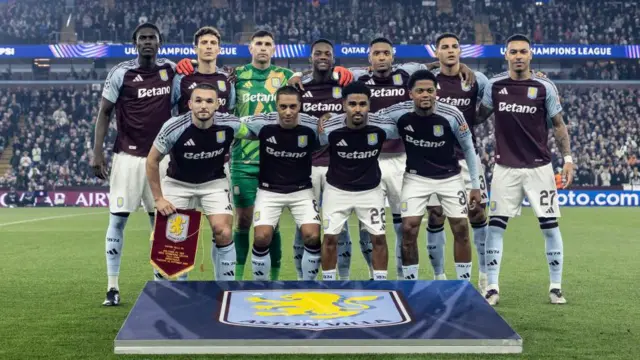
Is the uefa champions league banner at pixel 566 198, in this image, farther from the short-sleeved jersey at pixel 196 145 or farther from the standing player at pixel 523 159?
the short-sleeved jersey at pixel 196 145

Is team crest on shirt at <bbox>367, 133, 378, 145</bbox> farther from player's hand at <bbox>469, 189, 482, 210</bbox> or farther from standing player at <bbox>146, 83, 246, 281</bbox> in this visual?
standing player at <bbox>146, 83, 246, 281</bbox>

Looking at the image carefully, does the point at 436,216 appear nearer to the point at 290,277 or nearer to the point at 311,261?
the point at 311,261

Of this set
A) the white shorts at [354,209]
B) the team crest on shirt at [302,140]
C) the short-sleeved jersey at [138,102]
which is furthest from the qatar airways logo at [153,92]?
the white shorts at [354,209]

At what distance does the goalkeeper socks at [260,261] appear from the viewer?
303 inches

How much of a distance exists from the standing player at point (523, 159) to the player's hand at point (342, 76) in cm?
144

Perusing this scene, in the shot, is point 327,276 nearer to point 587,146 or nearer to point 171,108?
point 171,108

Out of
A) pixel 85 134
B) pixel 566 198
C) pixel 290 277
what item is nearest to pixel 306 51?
pixel 85 134

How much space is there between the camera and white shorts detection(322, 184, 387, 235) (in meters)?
7.52

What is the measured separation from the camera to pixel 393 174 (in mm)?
8438

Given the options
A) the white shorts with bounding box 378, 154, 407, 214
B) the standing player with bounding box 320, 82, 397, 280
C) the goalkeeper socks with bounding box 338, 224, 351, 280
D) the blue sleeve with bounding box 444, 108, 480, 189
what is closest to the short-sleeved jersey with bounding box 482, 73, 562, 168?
the blue sleeve with bounding box 444, 108, 480, 189

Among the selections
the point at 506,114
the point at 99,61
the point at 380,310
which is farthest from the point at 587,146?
the point at 380,310

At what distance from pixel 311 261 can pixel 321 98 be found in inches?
67.2

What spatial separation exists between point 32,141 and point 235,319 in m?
33.1

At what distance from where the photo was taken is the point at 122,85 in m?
8.01
